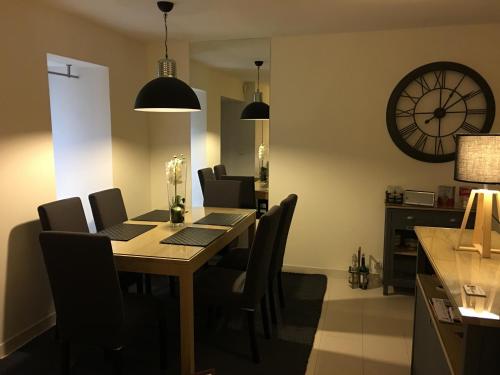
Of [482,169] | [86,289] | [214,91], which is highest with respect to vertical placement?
[214,91]

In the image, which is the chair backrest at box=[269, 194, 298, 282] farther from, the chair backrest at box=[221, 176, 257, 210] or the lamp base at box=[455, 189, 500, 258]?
the lamp base at box=[455, 189, 500, 258]

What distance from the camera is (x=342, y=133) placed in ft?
12.9

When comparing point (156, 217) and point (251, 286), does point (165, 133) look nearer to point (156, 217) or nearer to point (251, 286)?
point (156, 217)

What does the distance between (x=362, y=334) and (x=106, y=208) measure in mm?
2114

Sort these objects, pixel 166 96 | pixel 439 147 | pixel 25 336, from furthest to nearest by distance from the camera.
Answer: pixel 439 147 → pixel 25 336 → pixel 166 96

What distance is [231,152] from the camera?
14.5 feet

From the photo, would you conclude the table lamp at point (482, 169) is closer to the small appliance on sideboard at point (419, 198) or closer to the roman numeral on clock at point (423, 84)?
the small appliance on sideboard at point (419, 198)

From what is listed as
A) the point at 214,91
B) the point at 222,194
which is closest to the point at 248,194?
the point at 222,194

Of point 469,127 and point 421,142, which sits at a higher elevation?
point 469,127

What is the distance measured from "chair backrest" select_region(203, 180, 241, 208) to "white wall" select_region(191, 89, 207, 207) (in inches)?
25.2

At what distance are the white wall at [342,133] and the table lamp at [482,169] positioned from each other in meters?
1.91

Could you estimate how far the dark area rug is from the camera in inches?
98.1

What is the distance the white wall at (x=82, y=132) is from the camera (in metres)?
3.75

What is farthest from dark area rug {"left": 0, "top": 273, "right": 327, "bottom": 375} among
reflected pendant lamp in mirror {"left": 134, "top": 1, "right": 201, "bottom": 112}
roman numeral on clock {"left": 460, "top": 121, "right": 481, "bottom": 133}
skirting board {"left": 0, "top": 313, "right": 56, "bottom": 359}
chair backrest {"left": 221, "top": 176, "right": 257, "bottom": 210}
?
roman numeral on clock {"left": 460, "top": 121, "right": 481, "bottom": 133}
